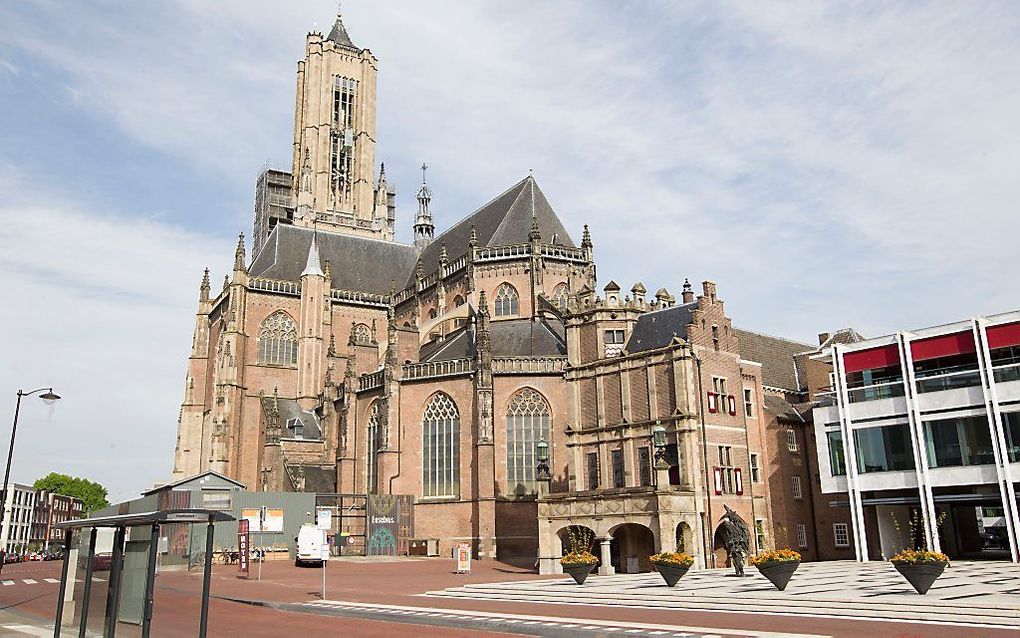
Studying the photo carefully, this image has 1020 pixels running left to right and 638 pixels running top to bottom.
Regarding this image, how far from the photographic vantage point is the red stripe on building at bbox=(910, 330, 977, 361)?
34750mm

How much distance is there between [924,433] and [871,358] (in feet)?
14.3

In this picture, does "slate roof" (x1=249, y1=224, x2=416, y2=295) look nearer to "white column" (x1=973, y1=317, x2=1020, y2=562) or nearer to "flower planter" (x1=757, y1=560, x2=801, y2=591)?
"white column" (x1=973, y1=317, x2=1020, y2=562)

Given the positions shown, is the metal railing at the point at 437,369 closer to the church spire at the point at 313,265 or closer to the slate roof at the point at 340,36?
the church spire at the point at 313,265

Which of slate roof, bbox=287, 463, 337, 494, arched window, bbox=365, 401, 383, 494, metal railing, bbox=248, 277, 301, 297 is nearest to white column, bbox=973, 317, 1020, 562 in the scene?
arched window, bbox=365, 401, 383, 494

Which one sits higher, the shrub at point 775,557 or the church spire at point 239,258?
the church spire at point 239,258

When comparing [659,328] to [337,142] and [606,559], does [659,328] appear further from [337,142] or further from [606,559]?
[337,142]

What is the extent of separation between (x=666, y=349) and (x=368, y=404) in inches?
864

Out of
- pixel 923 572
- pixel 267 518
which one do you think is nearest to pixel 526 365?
pixel 267 518

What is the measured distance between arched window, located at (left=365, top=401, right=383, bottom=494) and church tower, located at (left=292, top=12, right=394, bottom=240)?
33175 mm

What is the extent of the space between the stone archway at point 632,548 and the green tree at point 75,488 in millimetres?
110698

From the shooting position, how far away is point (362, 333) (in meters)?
65.8

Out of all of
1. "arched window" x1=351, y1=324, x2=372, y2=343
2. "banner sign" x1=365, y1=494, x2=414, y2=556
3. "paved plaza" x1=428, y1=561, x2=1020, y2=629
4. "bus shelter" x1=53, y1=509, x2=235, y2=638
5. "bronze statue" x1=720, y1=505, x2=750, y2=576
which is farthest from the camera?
"arched window" x1=351, y1=324, x2=372, y2=343

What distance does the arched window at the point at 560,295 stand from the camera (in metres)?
54.2

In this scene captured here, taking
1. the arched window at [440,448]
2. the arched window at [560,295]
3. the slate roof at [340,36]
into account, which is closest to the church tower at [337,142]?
the slate roof at [340,36]
